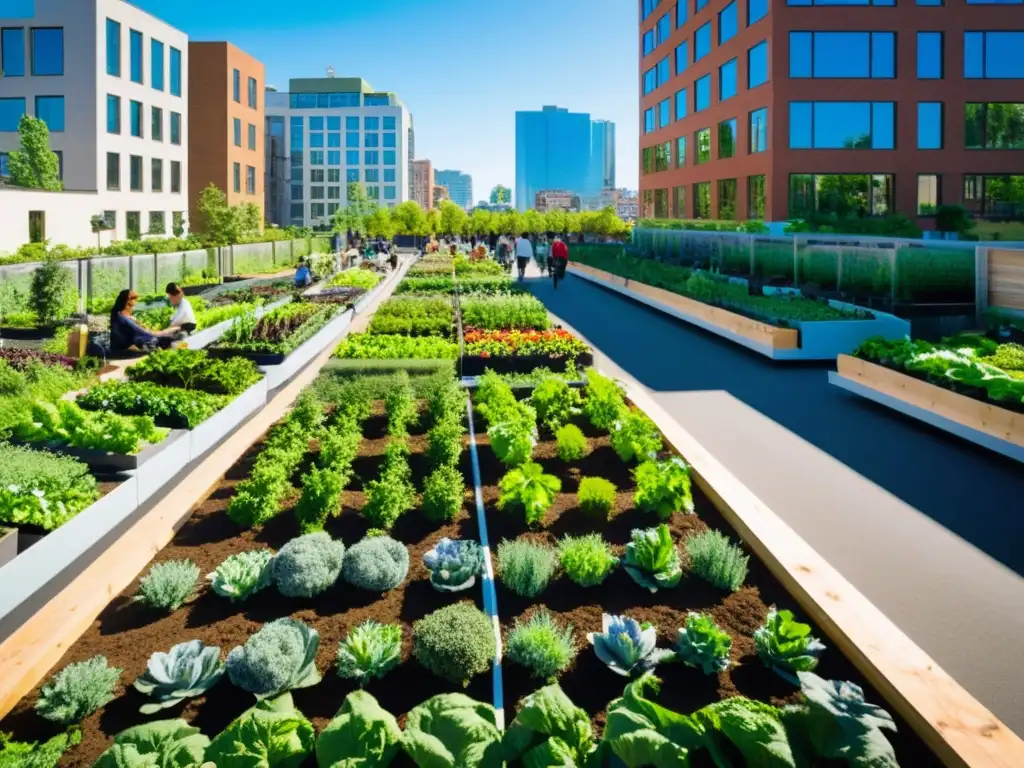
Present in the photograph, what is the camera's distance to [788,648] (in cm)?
475

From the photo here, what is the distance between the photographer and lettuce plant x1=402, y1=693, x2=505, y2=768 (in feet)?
12.2

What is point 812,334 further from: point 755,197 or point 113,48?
point 113,48

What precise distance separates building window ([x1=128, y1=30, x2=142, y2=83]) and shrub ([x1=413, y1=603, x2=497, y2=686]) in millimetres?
53727

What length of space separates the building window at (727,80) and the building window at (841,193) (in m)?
7.85

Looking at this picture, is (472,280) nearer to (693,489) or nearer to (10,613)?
(693,489)

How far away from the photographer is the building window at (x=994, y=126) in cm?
4059

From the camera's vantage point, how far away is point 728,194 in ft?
155

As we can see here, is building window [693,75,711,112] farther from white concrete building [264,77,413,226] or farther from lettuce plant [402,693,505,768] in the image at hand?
white concrete building [264,77,413,226]

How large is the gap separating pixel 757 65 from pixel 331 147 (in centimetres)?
10501

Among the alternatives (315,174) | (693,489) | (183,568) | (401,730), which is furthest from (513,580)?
(315,174)

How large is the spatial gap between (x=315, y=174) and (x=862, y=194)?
10954 cm

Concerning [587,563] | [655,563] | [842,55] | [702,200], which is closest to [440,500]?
[587,563]

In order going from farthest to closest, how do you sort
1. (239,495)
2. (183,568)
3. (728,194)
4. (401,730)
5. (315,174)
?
1. (315,174)
2. (728,194)
3. (239,495)
4. (183,568)
5. (401,730)

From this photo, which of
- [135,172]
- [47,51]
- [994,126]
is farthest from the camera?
[135,172]
